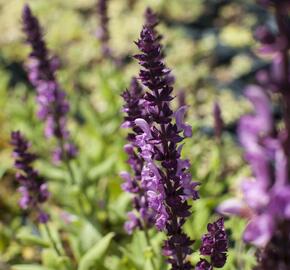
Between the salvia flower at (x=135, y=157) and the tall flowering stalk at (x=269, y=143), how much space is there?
1301 millimetres

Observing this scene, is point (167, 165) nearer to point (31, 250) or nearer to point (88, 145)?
point (31, 250)

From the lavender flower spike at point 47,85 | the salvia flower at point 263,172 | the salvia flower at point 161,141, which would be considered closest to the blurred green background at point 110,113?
the salvia flower at point 161,141

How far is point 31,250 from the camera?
6539 millimetres

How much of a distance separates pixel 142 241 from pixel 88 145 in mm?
3264

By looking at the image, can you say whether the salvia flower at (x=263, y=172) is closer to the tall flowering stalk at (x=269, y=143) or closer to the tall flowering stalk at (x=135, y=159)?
the tall flowering stalk at (x=269, y=143)

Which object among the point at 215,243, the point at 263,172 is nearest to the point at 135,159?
the point at 215,243

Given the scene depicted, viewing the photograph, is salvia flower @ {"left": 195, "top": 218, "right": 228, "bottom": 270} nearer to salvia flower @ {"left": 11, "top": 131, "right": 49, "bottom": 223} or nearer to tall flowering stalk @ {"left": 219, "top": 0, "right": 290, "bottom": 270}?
tall flowering stalk @ {"left": 219, "top": 0, "right": 290, "bottom": 270}

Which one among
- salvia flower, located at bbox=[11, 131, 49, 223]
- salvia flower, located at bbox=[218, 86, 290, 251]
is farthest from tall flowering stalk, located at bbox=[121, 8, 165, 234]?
salvia flower, located at bbox=[218, 86, 290, 251]

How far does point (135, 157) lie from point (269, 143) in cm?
203

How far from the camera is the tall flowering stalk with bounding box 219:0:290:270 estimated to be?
219 centimetres

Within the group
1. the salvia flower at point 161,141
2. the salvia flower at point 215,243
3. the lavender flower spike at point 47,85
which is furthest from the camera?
the lavender flower spike at point 47,85

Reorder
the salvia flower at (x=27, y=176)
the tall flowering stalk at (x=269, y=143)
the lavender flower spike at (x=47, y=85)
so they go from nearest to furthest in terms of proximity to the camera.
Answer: the tall flowering stalk at (x=269, y=143) → the salvia flower at (x=27, y=176) → the lavender flower spike at (x=47, y=85)

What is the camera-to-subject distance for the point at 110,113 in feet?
27.5

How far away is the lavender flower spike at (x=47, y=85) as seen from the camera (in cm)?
557
